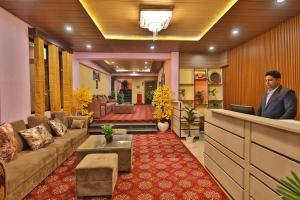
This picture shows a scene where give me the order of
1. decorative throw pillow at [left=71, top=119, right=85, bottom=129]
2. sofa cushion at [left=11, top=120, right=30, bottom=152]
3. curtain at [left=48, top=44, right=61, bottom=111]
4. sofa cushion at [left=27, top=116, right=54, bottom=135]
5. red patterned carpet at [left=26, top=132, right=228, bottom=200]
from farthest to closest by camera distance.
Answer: curtain at [left=48, top=44, right=61, bottom=111]
decorative throw pillow at [left=71, top=119, right=85, bottom=129]
sofa cushion at [left=27, top=116, right=54, bottom=135]
sofa cushion at [left=11, top=120, right=30, bottom=152]
red patterned carpet at [left=26, top=132, right=228, bottom=200]

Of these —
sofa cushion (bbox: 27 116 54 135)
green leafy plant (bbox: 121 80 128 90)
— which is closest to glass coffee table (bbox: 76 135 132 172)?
sofa cushion (bbox: 27 116 54 135)

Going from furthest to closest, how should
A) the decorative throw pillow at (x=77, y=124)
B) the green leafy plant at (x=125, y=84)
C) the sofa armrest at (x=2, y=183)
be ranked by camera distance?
the green leafy plant at (x=125, y=84) < the decorative throw pillow at (x=77, y=124) < the sofa armrest at (x=2, y=183)

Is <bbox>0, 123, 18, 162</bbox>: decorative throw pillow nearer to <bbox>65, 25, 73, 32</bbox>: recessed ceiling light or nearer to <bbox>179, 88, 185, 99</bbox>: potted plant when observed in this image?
<bbox>65, 25, 73, 32</bbox>: recessed ceiling light

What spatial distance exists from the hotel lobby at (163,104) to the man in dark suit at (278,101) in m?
0.01

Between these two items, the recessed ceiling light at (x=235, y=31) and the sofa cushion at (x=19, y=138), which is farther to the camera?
the recessed ceiling light at (x=235, y=31)

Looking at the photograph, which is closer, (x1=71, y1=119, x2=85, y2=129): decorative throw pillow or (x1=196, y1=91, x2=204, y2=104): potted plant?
(x1=71, y1=119, x2=85, y2=129): decorative throw pillow

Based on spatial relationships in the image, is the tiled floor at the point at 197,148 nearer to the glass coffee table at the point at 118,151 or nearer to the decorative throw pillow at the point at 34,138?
the glass coffee table at the point at 118,151

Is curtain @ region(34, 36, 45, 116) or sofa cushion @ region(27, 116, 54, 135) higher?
curtain @ region(34, 36, 45, 116)

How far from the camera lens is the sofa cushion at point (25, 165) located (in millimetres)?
2340

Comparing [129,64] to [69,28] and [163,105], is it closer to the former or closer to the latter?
[163,105]

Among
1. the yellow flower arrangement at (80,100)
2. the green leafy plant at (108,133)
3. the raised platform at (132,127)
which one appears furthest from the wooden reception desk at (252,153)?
the yellow flower arrangement at (80,100)

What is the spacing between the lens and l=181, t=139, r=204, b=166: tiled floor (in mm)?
4280

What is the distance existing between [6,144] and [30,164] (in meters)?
0.44

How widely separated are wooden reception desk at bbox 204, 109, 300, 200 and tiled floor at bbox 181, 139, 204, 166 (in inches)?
41.0
